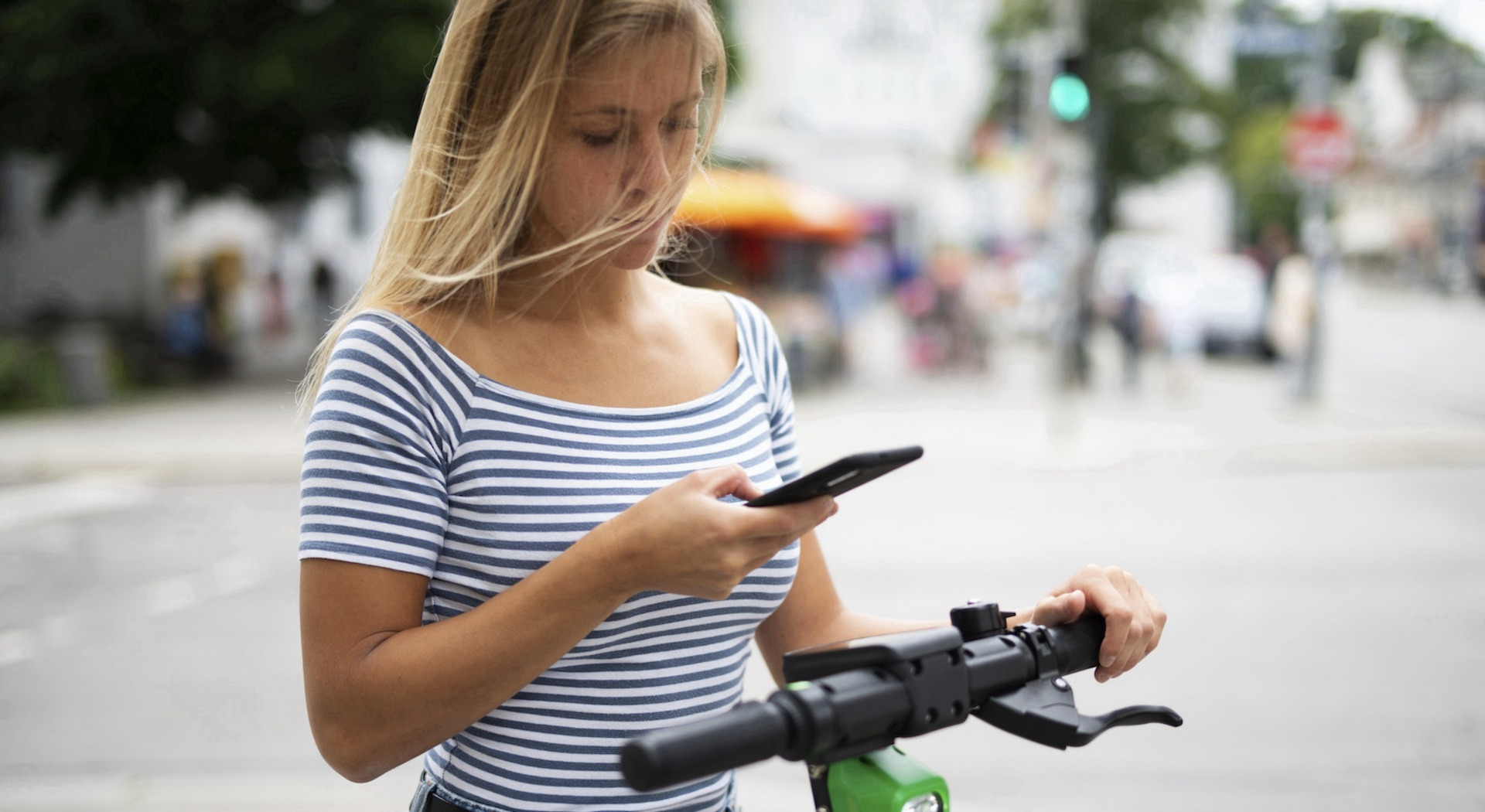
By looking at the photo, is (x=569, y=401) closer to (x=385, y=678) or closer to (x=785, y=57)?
(x=385, y=678)

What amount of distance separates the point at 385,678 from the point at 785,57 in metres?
58.6

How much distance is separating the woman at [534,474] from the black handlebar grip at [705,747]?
250mm

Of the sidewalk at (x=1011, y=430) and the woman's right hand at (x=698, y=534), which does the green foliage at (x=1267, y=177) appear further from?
the woman's right hand at (x=698, y=534)

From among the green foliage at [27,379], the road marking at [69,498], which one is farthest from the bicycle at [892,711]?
the green foliage at [27,379]

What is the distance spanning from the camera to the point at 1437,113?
217 ft

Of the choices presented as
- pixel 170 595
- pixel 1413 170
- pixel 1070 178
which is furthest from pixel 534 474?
pixel 1413 170

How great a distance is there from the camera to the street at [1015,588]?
4727mm

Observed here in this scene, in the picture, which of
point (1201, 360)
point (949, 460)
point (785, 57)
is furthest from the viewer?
point (785, 57)

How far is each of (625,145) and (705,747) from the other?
757 mm

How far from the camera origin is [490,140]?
1494 millimetres

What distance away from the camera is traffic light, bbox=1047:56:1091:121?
464 inches

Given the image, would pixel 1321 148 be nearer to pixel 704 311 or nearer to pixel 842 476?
pixel 704 311

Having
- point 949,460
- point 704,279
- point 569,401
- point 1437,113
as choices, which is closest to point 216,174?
point 704,279

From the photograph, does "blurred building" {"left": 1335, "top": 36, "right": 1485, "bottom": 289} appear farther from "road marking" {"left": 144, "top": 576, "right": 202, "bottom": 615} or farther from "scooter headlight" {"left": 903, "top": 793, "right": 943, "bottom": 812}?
"scooter headlight" {"left": 903, "top": 793, "right": 943, "bottom": 812}
